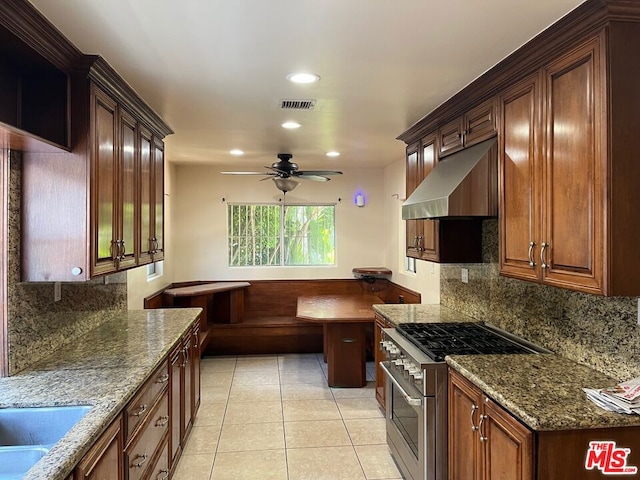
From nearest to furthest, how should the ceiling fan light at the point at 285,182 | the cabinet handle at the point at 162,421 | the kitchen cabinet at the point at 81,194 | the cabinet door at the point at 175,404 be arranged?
the kitchen cabinet at the point at 81,194, the cabinet handle at the point at 162,421, the cabinet door at the point at 175,404, the ceiling fan light at the point at 285,182

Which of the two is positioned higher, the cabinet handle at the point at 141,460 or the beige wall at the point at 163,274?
the beige wall at the point at 163,274

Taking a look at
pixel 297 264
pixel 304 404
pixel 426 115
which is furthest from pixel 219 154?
pixel 304 404

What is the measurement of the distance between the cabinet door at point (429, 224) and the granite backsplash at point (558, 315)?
13.9 inches

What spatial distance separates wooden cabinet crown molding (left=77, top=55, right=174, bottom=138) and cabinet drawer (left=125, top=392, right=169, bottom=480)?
5.78ft

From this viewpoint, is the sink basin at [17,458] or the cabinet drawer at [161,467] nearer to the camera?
the sink basin at [17,458]

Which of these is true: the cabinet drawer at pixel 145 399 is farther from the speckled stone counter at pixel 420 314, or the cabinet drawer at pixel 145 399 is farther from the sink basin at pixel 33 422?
the speckled stone counter at pixel 420 314

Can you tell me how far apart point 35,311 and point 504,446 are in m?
2.36

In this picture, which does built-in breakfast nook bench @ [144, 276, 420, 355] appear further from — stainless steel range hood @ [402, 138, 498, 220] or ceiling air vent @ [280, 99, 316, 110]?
ceiling air vent @ [280, 99, 316, 110]

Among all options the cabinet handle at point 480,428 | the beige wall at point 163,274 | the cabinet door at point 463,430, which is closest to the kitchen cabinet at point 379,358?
the cabinet door at point 463,430

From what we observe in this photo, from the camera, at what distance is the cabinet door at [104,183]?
2.13 m

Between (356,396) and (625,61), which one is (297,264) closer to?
(356,396)

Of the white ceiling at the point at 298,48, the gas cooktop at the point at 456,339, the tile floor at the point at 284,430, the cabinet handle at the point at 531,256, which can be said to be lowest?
the tile floor at the point at 284,430

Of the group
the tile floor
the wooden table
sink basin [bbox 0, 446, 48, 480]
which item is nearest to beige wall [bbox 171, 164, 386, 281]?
the tile floor

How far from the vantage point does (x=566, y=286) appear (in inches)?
70.7
